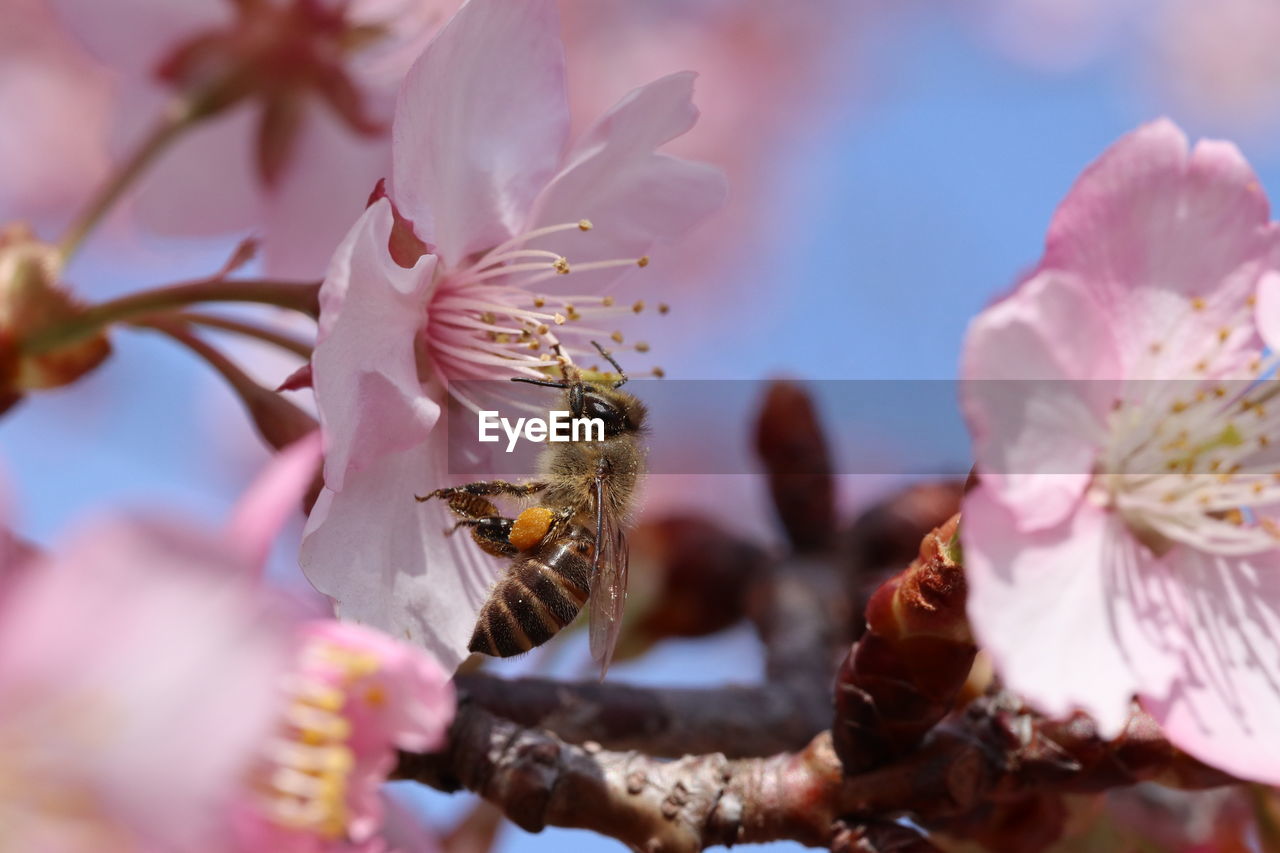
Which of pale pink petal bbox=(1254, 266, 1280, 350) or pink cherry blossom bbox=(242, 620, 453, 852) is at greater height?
pale pink petal bbox=(1254, 266, 1280, 350)

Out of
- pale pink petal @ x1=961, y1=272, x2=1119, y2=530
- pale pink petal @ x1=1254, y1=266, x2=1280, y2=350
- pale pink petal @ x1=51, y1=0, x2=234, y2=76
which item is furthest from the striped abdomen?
pale pink petal @ x1=51, y1=0, x2=234, y2=76

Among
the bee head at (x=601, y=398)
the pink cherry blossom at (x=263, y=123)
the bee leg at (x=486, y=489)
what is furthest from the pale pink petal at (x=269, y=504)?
the pink cherry blossom at (x=263, y=123)

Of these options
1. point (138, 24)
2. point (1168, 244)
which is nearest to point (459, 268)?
point (1168, 244)

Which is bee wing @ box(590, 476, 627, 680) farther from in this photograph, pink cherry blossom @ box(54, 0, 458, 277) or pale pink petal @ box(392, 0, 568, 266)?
pink cherry blossom @ box(54, 0, 458, 277)

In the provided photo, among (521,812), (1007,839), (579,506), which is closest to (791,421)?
(579,506)

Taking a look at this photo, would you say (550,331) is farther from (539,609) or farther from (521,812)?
(521,812)

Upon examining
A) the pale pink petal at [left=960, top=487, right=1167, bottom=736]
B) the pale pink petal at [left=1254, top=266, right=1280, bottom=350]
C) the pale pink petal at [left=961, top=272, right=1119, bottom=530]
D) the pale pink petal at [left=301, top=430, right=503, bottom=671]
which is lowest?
the pale pink petal at [left=301, top=430, right=503, bottom=671]
